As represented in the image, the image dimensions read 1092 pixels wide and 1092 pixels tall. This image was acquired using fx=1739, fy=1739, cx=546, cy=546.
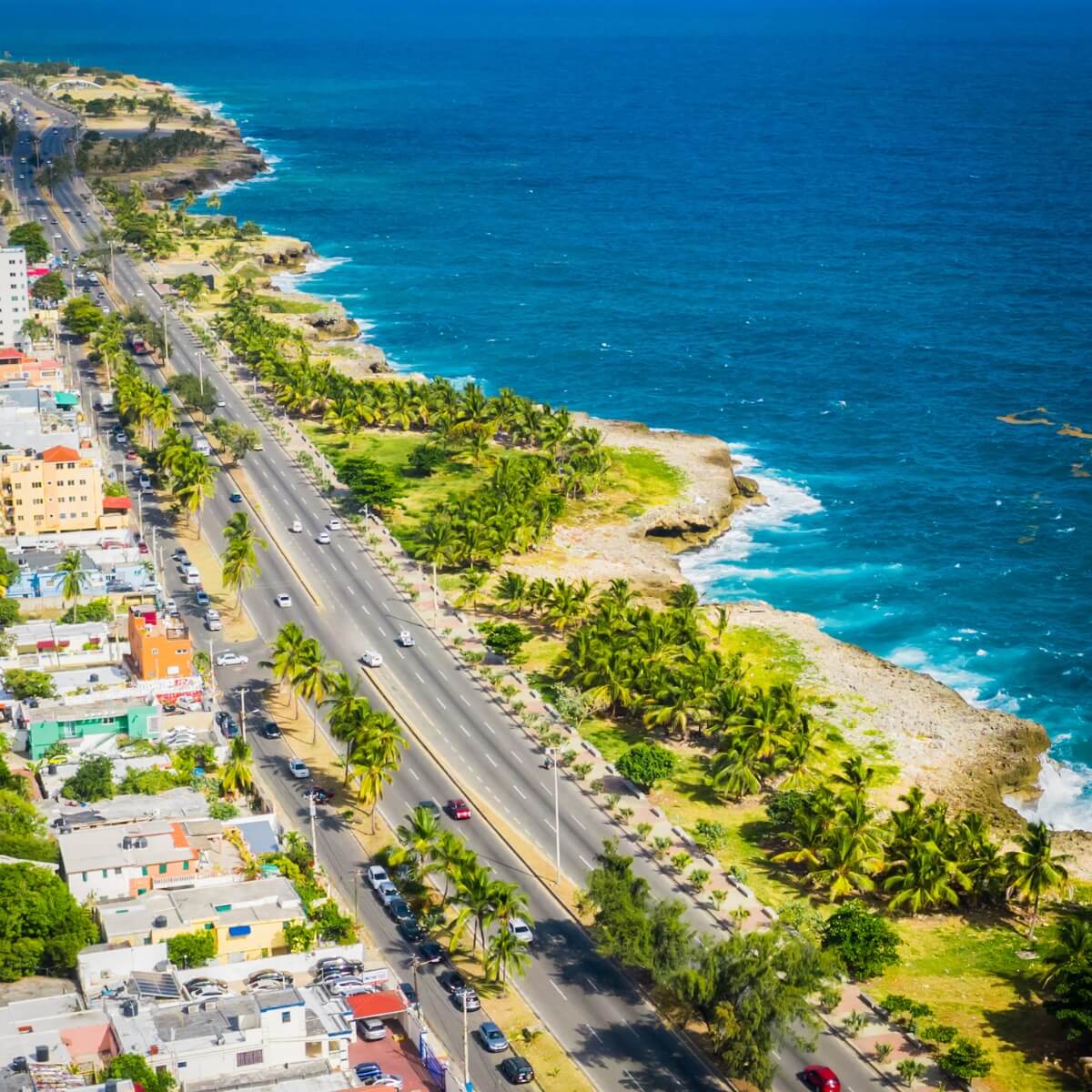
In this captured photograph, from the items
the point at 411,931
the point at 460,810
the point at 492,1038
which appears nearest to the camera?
the point at 492,1038

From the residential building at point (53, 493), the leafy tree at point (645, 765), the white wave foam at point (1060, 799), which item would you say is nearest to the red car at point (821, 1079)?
the leafy tree at point (645, 765)

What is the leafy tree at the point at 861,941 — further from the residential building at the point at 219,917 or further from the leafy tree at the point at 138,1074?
the leafy tree at the point at 138,1074

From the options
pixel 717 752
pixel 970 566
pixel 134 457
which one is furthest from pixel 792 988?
pixel 134 457

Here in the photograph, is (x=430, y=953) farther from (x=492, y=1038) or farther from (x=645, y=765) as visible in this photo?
(x=645, y=765)

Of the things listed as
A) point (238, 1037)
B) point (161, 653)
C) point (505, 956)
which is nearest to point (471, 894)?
point (505, 956)

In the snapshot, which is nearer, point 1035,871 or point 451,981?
point 451,981

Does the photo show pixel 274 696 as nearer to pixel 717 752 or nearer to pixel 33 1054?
pixel 717 752
